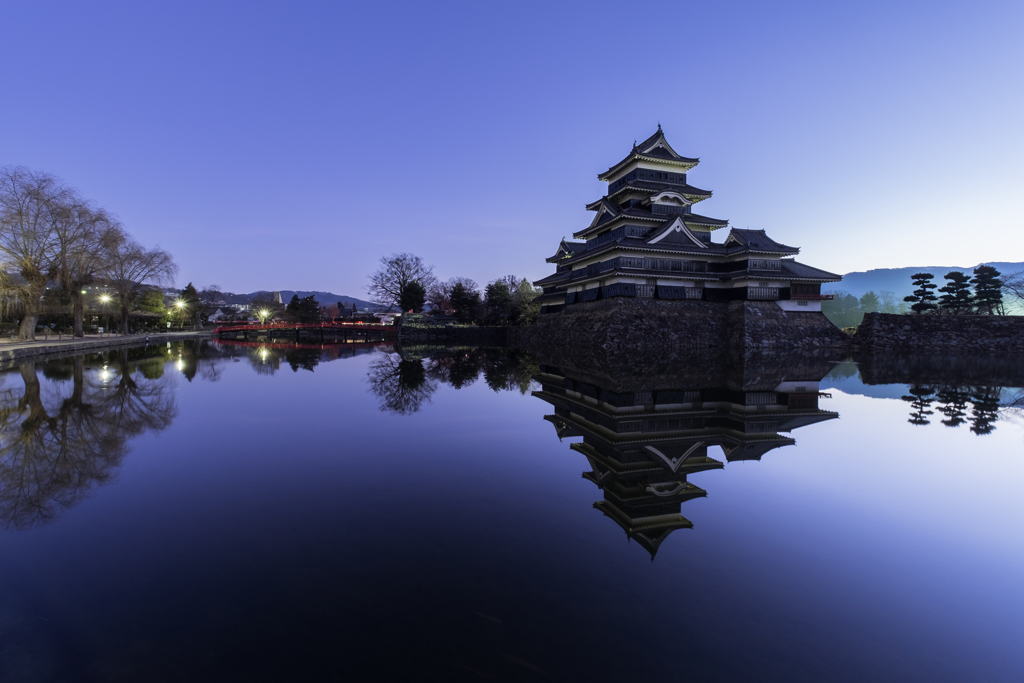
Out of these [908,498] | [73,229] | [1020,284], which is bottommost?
[908,498]

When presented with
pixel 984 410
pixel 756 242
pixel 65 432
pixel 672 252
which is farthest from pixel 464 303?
pixel 984 410

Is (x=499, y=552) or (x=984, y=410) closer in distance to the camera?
(x=499, y=552)

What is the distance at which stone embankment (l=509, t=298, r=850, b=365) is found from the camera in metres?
24.7

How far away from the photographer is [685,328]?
26156 millimetres

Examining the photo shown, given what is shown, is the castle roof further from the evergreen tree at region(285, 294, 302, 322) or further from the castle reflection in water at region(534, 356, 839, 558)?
the evergreen tree at region(285, 294, 302, 322)

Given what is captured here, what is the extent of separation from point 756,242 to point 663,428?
25026 millimetres

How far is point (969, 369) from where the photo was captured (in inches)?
807

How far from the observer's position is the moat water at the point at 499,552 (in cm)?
259

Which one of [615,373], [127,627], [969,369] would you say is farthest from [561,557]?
[969,369]

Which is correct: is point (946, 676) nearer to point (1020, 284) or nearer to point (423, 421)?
point (423, 421)

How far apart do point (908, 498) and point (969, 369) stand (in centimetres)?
2297

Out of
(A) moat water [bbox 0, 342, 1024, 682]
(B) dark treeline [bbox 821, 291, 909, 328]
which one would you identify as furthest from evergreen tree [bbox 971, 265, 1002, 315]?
(A) moat water [bbox 0, 342, 1024, 682]

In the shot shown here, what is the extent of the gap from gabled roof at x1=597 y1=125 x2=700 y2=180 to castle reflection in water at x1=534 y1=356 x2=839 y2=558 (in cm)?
1993

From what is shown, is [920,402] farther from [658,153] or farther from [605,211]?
[658,153]
